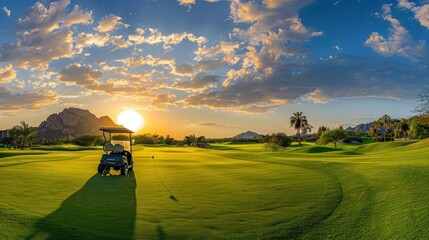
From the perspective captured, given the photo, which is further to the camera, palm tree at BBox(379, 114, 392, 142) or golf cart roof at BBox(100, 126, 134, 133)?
palm tree at BBox(379, 114, 392, 142)

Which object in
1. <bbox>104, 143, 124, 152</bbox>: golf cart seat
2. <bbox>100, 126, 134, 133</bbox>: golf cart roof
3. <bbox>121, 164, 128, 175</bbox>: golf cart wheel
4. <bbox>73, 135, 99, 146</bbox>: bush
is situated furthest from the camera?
<bbox>73, 135, 99, 146</bbox>: bush

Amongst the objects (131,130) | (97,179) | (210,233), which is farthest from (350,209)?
(131,130)

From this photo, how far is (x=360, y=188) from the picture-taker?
16953mm

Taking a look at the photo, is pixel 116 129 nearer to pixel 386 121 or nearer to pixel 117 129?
pixel 117 129

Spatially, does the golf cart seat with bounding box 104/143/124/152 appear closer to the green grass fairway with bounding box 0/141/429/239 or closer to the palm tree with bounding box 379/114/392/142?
the green grass fairway with bounding box 0/141/429/239

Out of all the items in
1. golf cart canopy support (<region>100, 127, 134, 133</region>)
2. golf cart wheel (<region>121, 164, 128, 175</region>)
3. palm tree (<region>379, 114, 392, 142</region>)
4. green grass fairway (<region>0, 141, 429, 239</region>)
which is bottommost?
green grass fairway (<region>0, 141, 429, 239</region>)

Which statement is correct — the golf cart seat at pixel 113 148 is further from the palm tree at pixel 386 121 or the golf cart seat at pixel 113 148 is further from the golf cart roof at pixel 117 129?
the palm tree at pixel 386 121

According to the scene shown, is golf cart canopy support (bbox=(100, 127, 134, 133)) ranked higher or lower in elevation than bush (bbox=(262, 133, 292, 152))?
higher

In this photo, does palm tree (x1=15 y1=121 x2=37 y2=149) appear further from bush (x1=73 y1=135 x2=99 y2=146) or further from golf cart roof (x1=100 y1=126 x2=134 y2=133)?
golf cart roof (x1=100 y1=126 x2=134 y2=133)

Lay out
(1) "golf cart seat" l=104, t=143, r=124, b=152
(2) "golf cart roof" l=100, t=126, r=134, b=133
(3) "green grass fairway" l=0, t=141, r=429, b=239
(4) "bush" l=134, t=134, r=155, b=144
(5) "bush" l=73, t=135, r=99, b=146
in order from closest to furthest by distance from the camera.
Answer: (3) "green grass fairway" l=0, t=141, r=429, b=239, (1) "golf cart seat" l=104, t=143, r=124, b=152, (2) "golf cart roof" l=100, t=126, r=134, b=133, (5) "bush" l=73, t=135, r=99, b=146, (4) "bush" l=134, t=134, r=155, b=144

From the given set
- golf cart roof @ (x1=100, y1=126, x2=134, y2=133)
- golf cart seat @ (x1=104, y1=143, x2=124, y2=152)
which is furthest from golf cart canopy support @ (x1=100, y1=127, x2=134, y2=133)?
golf cart seat @ (x1=104, y1=143, x2=124, y2=152)

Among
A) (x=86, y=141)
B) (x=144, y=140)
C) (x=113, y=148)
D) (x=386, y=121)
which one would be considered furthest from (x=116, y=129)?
(x=386, y=121)

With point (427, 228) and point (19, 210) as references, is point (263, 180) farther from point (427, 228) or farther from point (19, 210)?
point (19, 210)

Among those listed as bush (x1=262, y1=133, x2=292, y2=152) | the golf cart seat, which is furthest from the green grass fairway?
bush (x1=262, y1=133, x2=292, y2=152)
